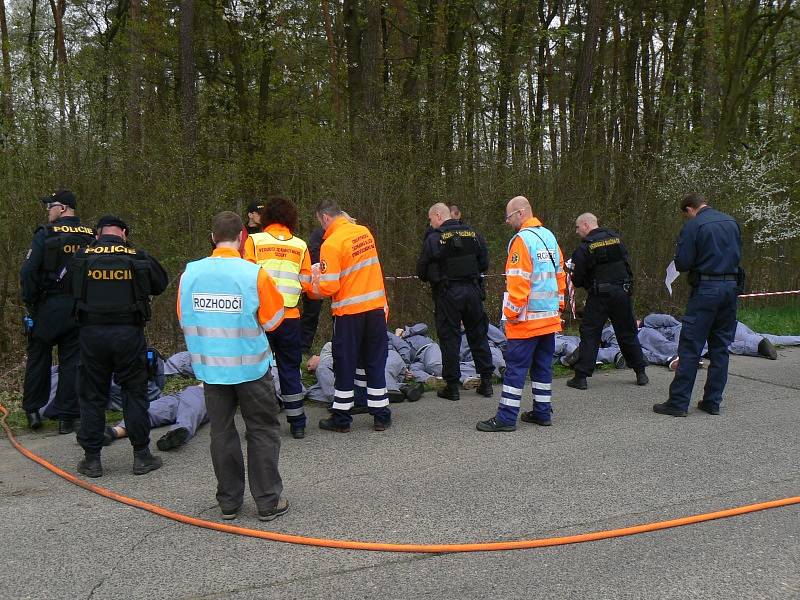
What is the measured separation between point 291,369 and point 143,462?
4.66ft

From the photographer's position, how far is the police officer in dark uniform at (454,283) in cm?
734

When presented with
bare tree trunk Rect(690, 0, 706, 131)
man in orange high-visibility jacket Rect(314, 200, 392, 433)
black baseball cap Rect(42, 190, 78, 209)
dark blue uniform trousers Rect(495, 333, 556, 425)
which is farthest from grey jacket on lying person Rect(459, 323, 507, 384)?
bare tree trunk Rect(690, 0, 706, 131)

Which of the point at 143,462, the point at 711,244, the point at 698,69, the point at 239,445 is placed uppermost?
the point at 698,69

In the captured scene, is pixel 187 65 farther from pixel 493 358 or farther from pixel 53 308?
pixel 493 358

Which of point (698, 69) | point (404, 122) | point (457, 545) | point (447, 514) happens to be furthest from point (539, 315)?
point (698, 69)

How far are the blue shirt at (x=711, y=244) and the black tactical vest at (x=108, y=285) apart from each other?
4925mm

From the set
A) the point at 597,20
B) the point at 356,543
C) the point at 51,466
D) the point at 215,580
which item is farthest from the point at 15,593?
the point at 597,20

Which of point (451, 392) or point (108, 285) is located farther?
point (451, 392)

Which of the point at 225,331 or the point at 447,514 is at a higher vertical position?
the point at 225,331

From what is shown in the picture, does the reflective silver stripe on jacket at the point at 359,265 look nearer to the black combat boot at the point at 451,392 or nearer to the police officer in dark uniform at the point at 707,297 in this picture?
the black combat boot at the point at 451,392

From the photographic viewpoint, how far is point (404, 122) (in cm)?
1212

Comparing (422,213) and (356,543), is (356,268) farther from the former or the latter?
(422,213)

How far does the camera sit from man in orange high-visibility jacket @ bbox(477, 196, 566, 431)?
606 centimetres

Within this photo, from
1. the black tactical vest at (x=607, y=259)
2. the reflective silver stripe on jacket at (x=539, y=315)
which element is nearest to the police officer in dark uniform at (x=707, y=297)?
the black tactical vest at (x=607, y=259)
